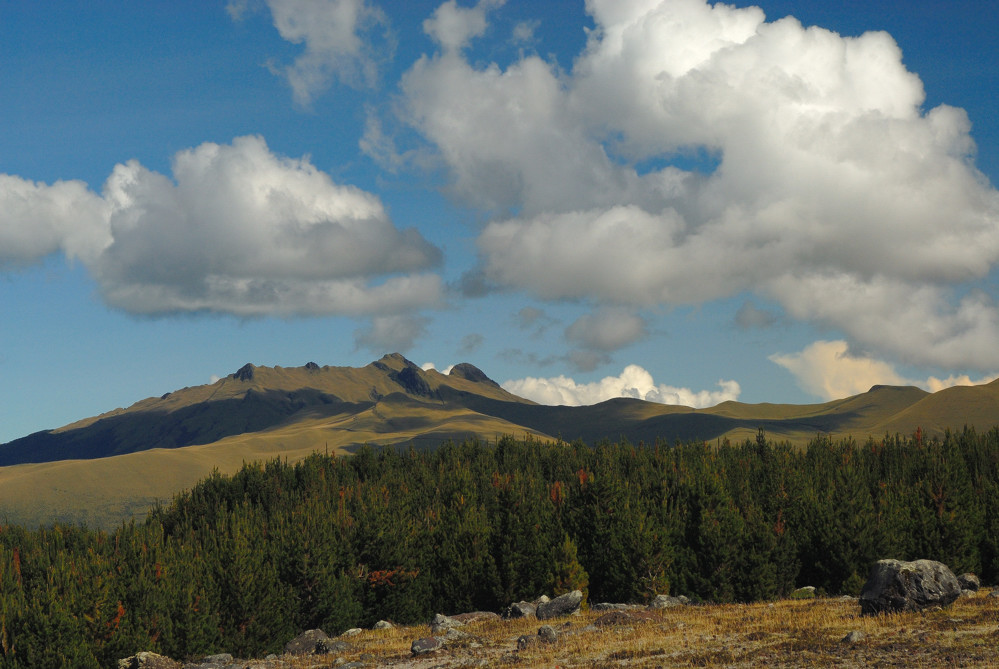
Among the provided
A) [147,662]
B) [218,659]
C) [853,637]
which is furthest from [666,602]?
[147,662]

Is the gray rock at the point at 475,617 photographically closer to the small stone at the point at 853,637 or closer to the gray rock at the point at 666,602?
the gray rock at the point at 666,602

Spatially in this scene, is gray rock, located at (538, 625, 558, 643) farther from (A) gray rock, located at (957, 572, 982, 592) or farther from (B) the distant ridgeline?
(A) gray rock, located at (957, 572, 982, 592)

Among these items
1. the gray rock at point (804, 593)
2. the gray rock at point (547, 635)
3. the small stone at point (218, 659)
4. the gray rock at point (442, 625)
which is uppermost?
the gray rock at point (547, 635)

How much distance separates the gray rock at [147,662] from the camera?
4674 centimetres

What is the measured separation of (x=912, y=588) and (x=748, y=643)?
10410mm

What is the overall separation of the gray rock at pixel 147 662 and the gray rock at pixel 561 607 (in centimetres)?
2377

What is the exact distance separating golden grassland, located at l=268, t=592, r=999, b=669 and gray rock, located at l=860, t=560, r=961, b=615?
831 millimetres

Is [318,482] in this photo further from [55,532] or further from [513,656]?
[513,656]

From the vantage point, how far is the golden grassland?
33.5 metres

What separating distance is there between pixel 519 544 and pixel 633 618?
2656 cm

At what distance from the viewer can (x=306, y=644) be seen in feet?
188

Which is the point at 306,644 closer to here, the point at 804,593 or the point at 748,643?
the point at 748,643

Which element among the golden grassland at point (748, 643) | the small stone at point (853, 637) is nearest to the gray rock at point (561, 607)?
the golden grassland at point (748, 643)

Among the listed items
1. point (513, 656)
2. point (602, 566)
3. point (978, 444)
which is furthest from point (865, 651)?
point (978, 444)
